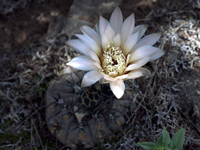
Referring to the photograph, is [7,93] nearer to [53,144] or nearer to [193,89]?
[53,144]

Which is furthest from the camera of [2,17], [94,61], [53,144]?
[2,17]

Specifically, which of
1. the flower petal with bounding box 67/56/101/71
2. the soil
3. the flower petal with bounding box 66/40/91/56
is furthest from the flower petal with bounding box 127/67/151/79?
the soil

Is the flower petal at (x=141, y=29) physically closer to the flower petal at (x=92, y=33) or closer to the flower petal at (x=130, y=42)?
the flower petal at (x=130, y=42)

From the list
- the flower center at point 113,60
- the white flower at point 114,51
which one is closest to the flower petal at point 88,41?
the white flower at point 114,51

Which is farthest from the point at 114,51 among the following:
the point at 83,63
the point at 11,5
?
the point at 11,5

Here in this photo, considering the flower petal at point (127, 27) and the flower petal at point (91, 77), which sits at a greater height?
the flower petal at point (127, 27)

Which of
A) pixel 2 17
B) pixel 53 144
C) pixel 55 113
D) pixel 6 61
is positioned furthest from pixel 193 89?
pixel 2 17

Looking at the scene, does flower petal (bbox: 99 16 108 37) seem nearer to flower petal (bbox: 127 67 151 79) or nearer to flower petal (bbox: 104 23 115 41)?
flower petal (bbox: 104 23 115 41)
